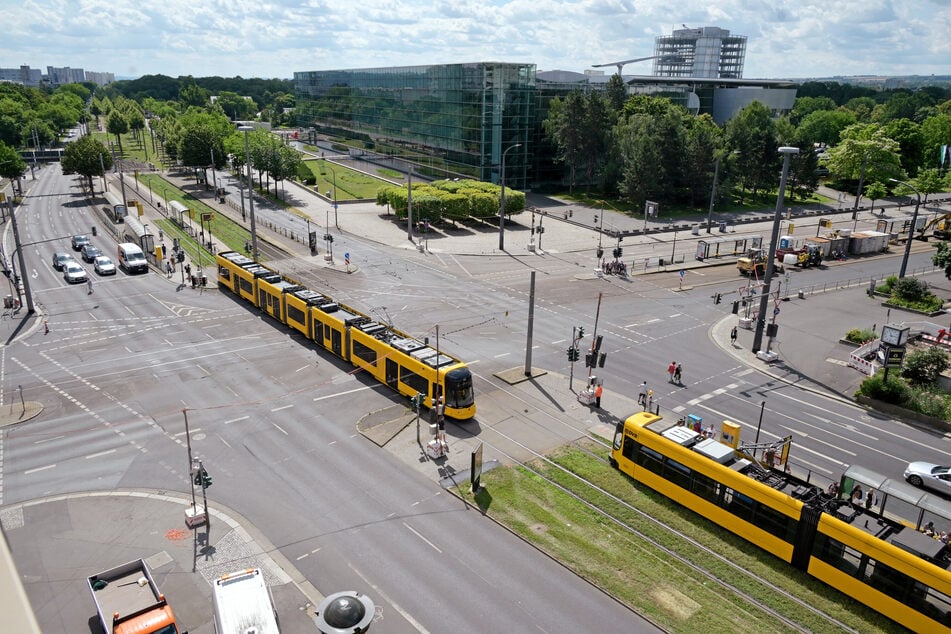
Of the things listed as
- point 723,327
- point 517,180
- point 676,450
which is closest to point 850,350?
point 723,327

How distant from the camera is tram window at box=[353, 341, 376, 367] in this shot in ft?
122

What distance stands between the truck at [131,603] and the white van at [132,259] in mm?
47479

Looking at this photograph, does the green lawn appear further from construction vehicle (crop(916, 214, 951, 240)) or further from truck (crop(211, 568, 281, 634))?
construction vehicle (crop(916, 214, 951, 240))

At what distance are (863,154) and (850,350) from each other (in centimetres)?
6947

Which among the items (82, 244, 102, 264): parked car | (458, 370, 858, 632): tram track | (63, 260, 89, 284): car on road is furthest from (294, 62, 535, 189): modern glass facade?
(458, 370, 858, 632): tram track

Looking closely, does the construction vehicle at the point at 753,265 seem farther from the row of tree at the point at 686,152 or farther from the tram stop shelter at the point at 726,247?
the row of tree at the point at 686,152

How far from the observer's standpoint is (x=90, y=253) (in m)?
64.4

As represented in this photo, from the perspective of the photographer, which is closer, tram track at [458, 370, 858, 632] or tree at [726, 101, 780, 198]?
tram track at [458, 370, 858, 632]

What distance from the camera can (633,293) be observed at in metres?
57.5

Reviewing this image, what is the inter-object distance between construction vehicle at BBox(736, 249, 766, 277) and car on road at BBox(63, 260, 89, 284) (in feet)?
202

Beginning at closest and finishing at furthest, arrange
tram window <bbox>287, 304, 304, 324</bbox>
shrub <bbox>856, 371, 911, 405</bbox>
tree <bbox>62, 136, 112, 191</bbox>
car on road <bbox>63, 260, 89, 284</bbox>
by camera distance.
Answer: shrub <bbox>856, 371, 911, 405</bbox>
tram window <bbox>287, 304, 304, 324</bbox>
car on road <bbox>63, 260, 89, 284</bbox>
tree <bbox>62, 136, 112, 191</bbox>

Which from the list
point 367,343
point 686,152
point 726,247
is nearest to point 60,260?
point 367,343

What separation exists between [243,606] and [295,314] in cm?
2692

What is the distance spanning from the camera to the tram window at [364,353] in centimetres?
3728
